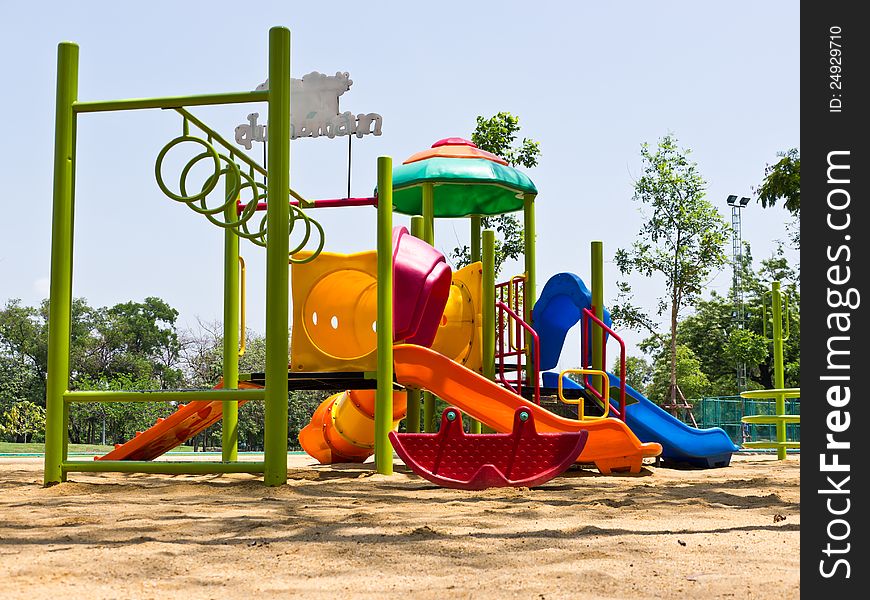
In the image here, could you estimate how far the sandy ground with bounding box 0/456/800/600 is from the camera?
311 cm

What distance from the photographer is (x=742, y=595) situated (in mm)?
2973

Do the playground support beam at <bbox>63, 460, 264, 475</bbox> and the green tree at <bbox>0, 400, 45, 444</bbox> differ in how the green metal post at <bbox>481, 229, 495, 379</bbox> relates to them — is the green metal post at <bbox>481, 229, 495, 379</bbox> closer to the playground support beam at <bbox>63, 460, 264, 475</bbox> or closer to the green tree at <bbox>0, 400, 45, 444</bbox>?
the playground support beam at <bbox>63, 460, 264, 475</bbox>

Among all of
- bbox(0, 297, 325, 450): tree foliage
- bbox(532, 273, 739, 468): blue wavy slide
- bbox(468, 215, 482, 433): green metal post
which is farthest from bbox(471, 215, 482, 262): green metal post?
bbox(0, 297, 325, 450): tree foliage

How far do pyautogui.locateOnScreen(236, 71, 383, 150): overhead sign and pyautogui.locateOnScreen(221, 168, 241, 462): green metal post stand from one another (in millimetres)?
1469

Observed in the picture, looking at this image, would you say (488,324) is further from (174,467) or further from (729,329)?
(729,329)

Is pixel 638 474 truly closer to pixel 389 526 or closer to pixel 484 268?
pixel 484 268

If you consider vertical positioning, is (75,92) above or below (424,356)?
above

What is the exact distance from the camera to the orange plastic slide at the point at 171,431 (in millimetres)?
9648

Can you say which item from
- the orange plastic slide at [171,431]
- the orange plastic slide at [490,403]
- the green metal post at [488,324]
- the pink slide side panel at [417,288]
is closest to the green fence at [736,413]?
the green metal post at [488,324]

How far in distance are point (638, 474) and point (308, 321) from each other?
3545 millimetres

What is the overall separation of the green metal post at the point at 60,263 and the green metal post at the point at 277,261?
1.48 m

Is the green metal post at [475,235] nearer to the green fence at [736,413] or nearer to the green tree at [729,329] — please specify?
the green fence at [736,413]

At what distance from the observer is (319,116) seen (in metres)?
10.3

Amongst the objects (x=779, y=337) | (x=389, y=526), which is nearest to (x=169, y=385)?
(x=779, y=337)
